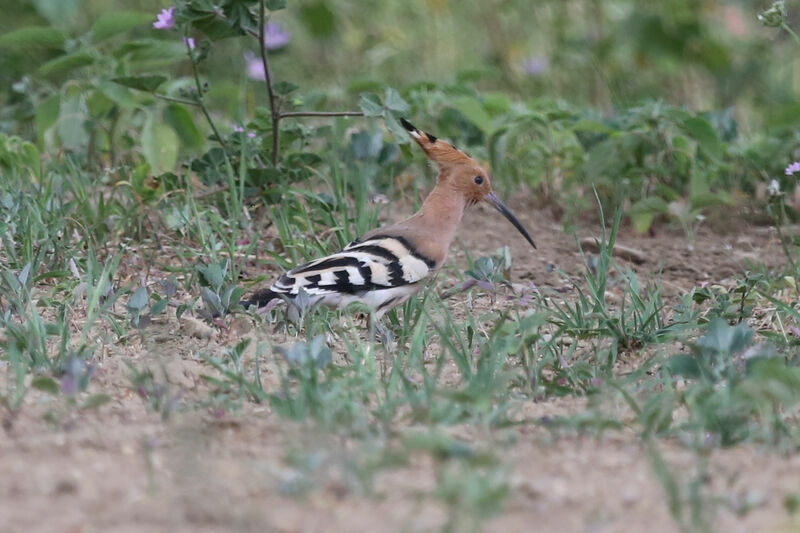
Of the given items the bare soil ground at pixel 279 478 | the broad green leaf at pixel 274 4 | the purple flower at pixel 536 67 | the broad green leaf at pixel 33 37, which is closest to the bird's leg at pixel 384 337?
the bare soil ground at pixel 279 478

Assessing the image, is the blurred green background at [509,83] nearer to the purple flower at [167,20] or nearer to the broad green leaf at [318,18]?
the broad green leaf at [318,18]

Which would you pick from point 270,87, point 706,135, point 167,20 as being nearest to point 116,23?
point 167,20

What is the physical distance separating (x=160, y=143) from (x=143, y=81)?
37cm

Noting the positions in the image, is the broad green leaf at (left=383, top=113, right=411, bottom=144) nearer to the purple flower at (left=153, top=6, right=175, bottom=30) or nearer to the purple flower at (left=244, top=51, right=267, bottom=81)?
the purple flower at (left=153, top=6, right=175, bottom=30)

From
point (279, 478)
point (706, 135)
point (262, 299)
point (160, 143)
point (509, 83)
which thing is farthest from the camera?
point (509, 83)

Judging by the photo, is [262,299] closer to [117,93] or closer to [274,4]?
[274,4]

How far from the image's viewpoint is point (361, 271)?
369 centimetres

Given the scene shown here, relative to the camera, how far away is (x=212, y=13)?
4.11 metres

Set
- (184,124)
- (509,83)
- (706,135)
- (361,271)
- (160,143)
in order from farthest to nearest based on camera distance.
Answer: (509,83) → (184,124) → (160,143) → (706,135) → (361,271)

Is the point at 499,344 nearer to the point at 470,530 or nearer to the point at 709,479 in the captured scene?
the point at 709,479

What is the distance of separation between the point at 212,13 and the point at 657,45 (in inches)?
169

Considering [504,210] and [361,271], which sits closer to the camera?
[361,271]

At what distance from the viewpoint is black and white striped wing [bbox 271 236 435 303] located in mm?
3588

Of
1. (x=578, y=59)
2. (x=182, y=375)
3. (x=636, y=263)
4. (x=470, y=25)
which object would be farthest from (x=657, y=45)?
(x=182, y=375)
